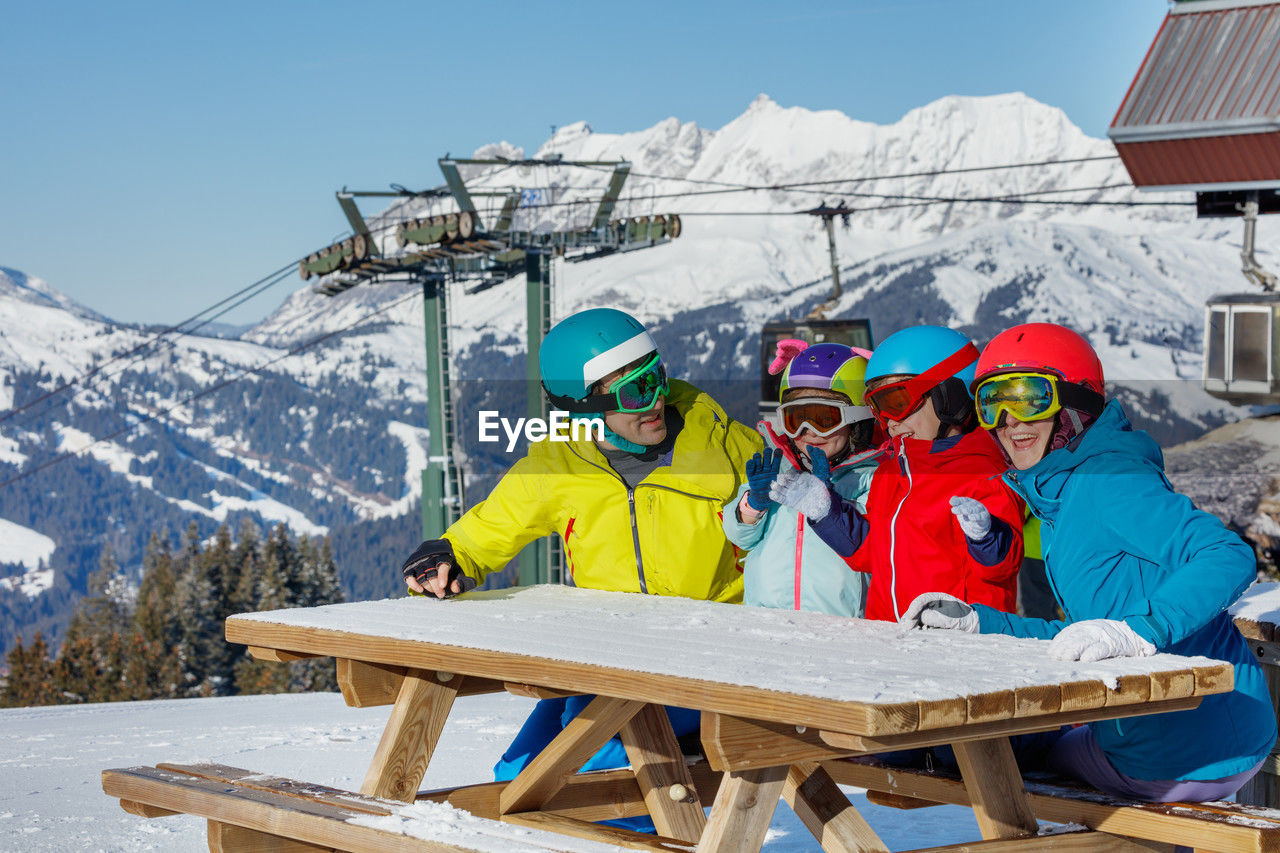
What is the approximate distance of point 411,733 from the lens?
10.4 ft

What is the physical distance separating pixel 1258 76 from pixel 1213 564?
56.8ft

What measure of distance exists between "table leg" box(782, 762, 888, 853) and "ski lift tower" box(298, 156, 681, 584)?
20124 millimetres

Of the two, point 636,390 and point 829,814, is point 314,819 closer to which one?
point 829,814

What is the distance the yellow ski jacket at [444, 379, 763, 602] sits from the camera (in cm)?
345

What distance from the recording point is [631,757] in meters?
3.18

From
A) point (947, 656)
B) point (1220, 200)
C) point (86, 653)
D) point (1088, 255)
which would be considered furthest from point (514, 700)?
point (1088, 255)

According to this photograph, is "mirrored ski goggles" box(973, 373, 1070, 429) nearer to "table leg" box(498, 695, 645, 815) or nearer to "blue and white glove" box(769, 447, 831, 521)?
"blue and white glove" box(769, 447, 831, 521)

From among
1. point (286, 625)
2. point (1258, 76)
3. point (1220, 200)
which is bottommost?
point (286, 625)

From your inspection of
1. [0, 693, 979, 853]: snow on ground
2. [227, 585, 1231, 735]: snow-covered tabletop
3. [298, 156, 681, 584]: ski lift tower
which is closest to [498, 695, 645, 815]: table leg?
[227, 585, 1231, 735]: snow-covered tabletop

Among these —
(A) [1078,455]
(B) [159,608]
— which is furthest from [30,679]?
(A) [1078,455]

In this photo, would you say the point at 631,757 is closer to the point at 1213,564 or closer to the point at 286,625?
the point at 286,625

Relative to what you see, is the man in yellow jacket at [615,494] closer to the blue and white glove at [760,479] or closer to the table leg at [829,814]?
the blue and white glove at [760,479]

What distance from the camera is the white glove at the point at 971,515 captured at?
2.82 m

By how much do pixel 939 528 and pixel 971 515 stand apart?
8.2 inches
